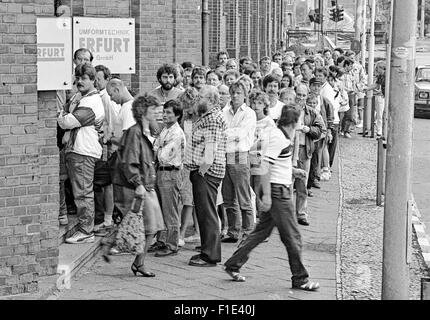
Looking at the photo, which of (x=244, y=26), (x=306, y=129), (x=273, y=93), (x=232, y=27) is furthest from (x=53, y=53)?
(x=244, y=26)

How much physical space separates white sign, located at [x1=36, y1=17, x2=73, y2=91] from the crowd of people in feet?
2.38

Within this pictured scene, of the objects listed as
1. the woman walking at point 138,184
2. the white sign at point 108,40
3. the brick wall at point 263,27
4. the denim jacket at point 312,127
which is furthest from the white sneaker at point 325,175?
the brick wall at point 263,27

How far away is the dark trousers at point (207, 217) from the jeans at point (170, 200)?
0.52m

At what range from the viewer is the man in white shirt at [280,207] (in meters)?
9.45

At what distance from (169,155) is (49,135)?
1.62m

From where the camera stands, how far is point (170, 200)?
1084 cm

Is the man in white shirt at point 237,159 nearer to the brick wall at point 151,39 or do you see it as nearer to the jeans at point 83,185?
the jeans at point 83,185

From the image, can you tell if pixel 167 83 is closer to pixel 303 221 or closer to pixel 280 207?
pixel 303 221

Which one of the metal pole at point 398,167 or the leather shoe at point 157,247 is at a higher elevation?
the metal pole at point 398,167

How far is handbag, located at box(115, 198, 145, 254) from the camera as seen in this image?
30.7 feet

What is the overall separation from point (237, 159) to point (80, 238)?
2053mm

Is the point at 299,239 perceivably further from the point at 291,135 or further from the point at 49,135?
the point at 49,135
